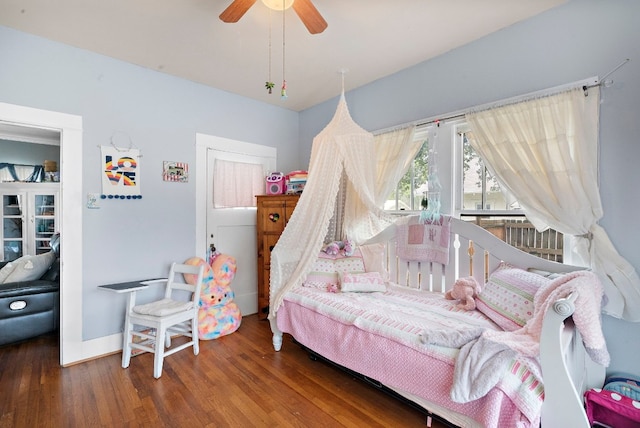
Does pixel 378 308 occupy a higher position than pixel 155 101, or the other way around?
pixel 155 101

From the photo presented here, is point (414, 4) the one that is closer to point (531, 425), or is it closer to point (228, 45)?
point (228, 45)

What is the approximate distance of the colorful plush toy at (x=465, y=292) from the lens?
2201 millimetres

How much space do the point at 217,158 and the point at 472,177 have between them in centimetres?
274

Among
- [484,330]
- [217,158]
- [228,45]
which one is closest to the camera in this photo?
[484,330]

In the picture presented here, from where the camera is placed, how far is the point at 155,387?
2244mm

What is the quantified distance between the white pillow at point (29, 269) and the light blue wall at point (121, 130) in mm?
1071

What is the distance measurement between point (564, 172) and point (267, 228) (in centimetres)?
284

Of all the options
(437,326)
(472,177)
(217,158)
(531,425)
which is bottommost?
(531,425)

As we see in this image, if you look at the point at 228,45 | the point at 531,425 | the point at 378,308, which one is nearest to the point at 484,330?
the point at 531,425

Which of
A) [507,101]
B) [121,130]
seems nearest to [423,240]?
[507,101]

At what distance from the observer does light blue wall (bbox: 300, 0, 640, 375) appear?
1.85 m

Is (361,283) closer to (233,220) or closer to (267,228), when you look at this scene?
(267,228)

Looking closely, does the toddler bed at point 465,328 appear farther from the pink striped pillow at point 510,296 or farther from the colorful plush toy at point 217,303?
the colorful plush toy at point 217,303

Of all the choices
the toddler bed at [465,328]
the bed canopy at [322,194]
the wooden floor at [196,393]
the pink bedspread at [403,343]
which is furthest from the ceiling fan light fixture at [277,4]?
the wooden floor at [196,393]
